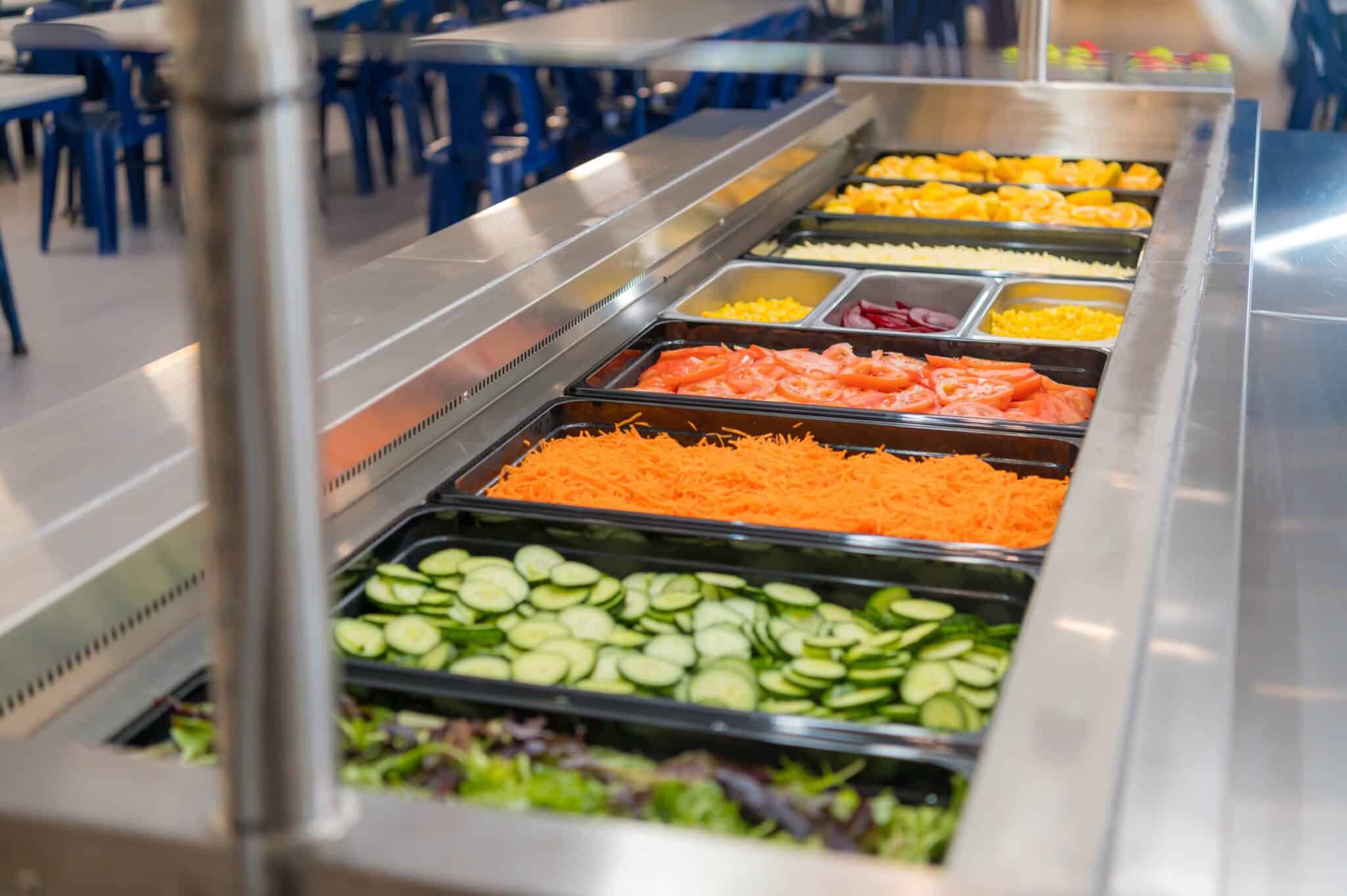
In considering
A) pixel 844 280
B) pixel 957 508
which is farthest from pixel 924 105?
pixel 957 508

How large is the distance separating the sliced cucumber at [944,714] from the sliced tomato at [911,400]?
2.59 feet

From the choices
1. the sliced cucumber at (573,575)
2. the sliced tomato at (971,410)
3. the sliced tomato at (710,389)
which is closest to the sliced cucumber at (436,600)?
the sliced cucumber at (573,575)

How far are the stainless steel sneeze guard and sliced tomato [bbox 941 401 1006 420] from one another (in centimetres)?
22

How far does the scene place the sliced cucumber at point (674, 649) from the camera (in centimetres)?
118

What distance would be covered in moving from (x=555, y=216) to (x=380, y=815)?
1.63m

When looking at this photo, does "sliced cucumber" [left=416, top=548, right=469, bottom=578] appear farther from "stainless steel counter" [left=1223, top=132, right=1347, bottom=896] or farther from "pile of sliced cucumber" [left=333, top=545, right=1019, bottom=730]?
"stainless steel counter" [left=1223, top=132, right=1347, bottom=896]

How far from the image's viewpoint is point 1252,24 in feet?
40.8

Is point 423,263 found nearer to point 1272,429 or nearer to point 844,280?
point 844,280

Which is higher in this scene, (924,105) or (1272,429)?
(924,105)

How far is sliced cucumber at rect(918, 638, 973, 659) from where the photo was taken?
3.85 ft

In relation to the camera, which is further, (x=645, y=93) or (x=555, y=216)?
(x=645, y=93)

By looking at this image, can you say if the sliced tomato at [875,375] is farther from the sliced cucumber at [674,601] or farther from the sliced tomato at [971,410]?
the sliced cucumber at [674,601]

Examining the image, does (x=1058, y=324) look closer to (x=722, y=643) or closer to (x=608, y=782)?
(x=722, y=643)

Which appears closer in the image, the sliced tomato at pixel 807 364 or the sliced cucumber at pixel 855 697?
the sliced cucumber at pixel 855 697
